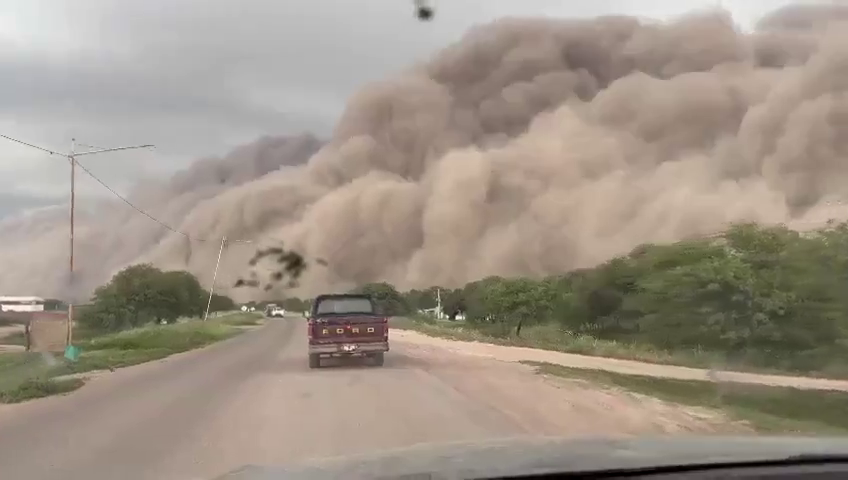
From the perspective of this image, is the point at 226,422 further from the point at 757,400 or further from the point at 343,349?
the point at 343,349

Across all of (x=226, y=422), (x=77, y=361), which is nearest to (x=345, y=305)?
(x=77, y=361)

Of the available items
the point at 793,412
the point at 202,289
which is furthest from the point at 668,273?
the point at 202,289

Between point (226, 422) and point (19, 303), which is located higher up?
point (19, 303)

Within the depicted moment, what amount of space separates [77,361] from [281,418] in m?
12.4

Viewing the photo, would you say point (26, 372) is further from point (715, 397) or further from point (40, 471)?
point (715, 397)

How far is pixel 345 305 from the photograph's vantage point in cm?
1886

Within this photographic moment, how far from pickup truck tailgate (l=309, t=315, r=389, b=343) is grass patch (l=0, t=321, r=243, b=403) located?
4.80 meters

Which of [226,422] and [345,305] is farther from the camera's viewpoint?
[345,305]

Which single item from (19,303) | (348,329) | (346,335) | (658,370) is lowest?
(658,370)

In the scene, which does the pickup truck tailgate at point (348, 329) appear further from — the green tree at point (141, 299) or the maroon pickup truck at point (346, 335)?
the green tree at point (141, 299)

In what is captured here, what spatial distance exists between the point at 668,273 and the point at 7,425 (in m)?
19.3

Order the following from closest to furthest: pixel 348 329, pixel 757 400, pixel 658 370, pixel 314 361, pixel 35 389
Answer: pixel 757 400 < pixel 35 389 < pixel 348 329 < pixel 314 361 < pixel 658 370

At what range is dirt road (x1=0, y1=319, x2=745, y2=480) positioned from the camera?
7.04m

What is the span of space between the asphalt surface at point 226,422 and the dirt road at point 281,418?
19 mm
